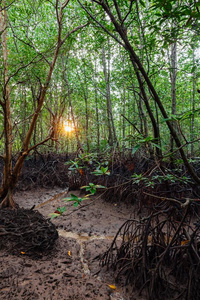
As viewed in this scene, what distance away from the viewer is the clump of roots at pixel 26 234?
2115mm

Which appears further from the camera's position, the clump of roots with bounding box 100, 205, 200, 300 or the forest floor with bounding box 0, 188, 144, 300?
the forest floor with bounding box 0, 188, 144, 300

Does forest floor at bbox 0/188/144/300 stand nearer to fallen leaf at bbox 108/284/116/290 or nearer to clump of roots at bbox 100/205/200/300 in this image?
fallen leaf at bbox 108/284/116/290

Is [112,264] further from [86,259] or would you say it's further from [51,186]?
[51,186]

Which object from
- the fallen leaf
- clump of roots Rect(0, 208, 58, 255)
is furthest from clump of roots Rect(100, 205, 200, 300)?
clump of roots Rect(0, 208, 58, 255)

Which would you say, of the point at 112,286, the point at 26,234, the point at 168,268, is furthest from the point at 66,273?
the point at 168,268

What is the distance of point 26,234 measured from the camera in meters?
2.24

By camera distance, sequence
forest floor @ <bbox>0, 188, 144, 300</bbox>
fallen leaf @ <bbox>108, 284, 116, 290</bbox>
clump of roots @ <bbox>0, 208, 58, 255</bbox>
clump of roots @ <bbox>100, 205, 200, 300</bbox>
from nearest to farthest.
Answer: clump of roots @ <bbox>100, 205, 200, 300</bbox> < forest floor @ <bbox>0, 188, 144, 300</bbox> < fallen leaf @ <bbox>108, 284, 116, 290</bbox> < clump of roots @ <bbox>0, 208, 58, 255</bbox>

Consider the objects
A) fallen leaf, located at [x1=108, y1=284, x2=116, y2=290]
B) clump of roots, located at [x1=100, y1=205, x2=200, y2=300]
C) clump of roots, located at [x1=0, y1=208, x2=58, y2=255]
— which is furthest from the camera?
clump of roots, located at [x1=0, y1=208, x2=58, y2=255]

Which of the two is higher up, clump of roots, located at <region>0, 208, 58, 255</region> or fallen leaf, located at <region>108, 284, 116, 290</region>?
clump of roots, located at <region>0, 208, 58, 255</region>

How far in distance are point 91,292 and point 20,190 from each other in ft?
13.7

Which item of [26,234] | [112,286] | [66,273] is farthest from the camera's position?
[26,234]

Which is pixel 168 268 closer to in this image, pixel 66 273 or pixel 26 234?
pixel 66 273

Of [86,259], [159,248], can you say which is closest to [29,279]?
[86,259]

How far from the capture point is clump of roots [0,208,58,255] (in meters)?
2.12
